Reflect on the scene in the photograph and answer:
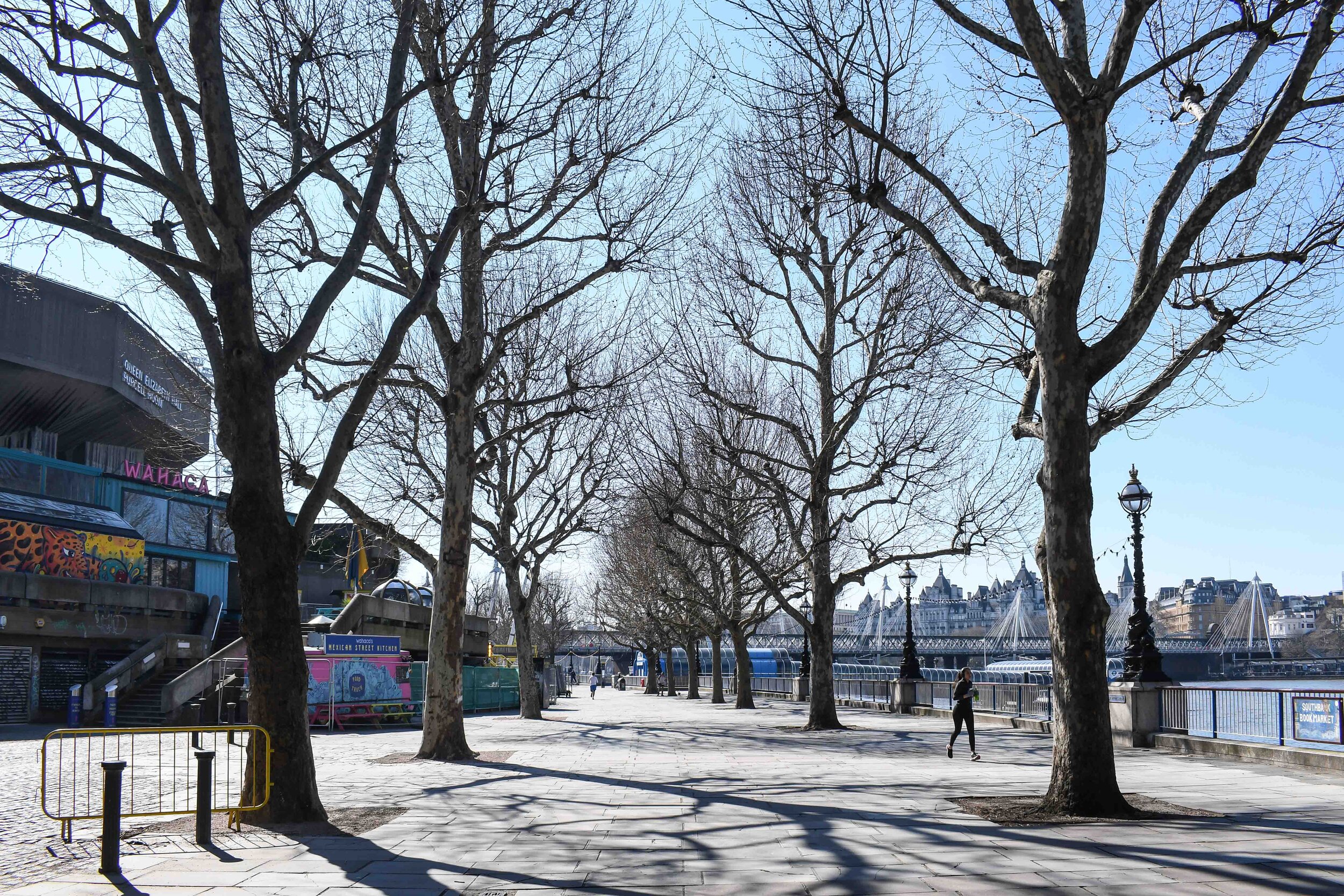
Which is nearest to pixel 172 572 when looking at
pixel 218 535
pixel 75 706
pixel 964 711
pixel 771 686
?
pixel 218 535

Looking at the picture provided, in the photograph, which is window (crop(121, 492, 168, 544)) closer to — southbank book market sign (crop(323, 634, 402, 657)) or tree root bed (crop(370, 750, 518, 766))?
southbank book market sign (crop(323, 634, 402, 657))

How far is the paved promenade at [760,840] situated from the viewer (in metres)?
7.64

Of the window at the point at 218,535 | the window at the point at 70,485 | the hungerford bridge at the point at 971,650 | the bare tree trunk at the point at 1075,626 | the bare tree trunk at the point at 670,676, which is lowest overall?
the hungerford bridge at the point at 971,650

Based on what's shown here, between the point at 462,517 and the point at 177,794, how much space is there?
6.14 metres

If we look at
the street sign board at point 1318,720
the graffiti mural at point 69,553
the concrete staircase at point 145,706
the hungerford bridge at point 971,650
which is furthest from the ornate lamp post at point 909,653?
the hungerford bridge at point 971,650

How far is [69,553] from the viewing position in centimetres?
3534

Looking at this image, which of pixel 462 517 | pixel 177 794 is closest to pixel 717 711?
pixel 462 517

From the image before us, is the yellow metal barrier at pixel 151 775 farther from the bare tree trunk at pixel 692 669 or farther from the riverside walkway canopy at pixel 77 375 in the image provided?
the bare tree trunk at pixel 692 669

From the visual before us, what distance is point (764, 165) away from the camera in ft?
66.2

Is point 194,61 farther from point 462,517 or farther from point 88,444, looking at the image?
point 88,444

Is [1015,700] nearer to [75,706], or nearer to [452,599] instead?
[452,599]

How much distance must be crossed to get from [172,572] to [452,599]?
107 feet

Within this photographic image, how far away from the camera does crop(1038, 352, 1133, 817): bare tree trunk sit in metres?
10.4

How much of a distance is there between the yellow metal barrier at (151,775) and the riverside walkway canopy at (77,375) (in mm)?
17021
